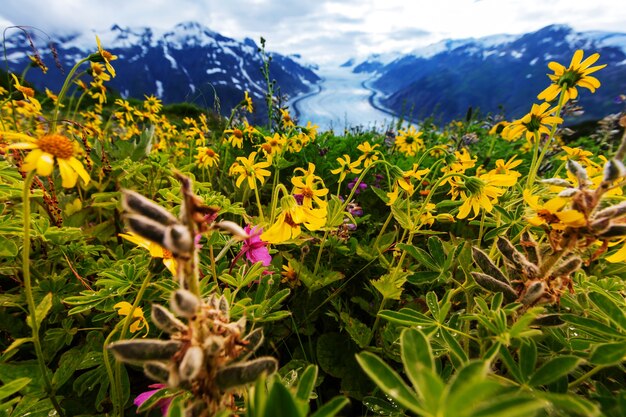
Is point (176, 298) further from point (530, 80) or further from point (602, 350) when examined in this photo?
point (530, 80)

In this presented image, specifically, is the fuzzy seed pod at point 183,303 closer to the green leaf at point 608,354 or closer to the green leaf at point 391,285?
the green leaf at point 608,354

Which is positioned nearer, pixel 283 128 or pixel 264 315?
pixel 264 315

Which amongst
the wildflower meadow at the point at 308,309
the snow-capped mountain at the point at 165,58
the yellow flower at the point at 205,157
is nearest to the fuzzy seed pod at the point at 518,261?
the wildflower meadow at the point at 308,309

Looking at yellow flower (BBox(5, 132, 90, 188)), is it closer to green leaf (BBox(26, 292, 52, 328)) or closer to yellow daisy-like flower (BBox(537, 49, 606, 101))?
green leaf (BBox(26, 292, 52, 328))

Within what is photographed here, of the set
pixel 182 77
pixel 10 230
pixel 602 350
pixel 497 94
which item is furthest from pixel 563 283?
pixel 182 77

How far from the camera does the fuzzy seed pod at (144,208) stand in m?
0.53

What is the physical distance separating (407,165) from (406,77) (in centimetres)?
18852

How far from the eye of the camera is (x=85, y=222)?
231 cm

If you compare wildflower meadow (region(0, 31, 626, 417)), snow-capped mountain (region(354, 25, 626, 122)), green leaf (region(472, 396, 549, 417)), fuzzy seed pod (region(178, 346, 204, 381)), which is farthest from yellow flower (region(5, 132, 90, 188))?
snow-capped mountain (region(354, 25, 626, 122))

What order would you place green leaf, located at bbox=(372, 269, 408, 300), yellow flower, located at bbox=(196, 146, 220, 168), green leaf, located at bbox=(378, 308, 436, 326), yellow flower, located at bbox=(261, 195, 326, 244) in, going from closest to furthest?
1. green leaf, located at bbox=(378, 308, 436, 326)
2. yellow flower, located at bbox=(261, 195, 326, 244)
3. green leaf, located at bbox=(372, 269, 408, 300)
4. yellow flower, located at bbox=(196, 146, 220, 168)

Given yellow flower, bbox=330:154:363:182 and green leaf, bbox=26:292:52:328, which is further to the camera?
yellow flower, bbox=330:154:363:182

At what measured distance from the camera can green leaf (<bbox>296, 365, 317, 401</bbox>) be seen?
58cm

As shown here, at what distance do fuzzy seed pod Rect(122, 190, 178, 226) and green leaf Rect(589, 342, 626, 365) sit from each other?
0.94 meters

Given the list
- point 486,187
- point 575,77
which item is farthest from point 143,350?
point 575,77
